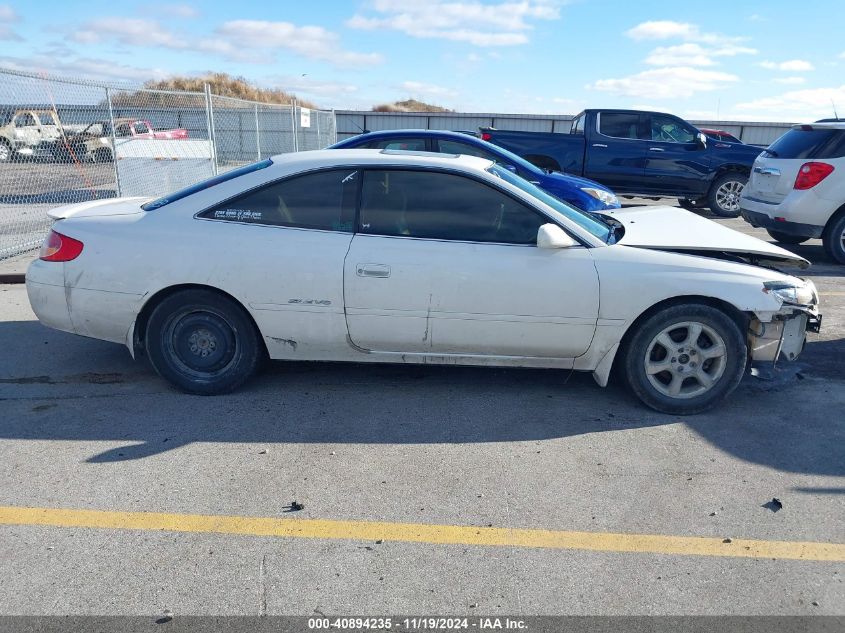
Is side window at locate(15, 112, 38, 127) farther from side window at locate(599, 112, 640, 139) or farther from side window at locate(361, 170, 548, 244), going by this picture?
side window at locate(599, 112, 640, 139)

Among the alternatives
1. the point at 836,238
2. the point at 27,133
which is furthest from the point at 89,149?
the point at 836,238

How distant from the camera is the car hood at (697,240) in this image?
444 centimetres

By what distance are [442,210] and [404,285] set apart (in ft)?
1.82

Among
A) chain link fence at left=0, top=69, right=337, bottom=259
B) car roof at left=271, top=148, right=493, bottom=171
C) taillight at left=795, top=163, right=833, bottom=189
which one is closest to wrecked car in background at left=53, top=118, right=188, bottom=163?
chain link fence at left=0, top=69, right=337, bottom=259

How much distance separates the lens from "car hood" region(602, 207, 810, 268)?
14.6ft

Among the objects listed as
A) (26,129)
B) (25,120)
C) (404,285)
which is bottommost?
(404,285)

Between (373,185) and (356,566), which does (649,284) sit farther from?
(356,566)

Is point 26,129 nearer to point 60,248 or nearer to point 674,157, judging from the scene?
point 60,248

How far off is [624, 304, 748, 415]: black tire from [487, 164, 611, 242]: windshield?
694 mm

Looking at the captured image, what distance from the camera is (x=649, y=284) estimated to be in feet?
13.6

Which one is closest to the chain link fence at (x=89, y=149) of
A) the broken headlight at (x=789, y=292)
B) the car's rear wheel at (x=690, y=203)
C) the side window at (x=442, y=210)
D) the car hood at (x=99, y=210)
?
the car hood at (x=99, y=210)

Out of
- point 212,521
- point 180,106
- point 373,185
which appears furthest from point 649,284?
point 180,106

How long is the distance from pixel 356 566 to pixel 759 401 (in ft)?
10.4

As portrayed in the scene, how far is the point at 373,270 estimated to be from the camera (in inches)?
165
